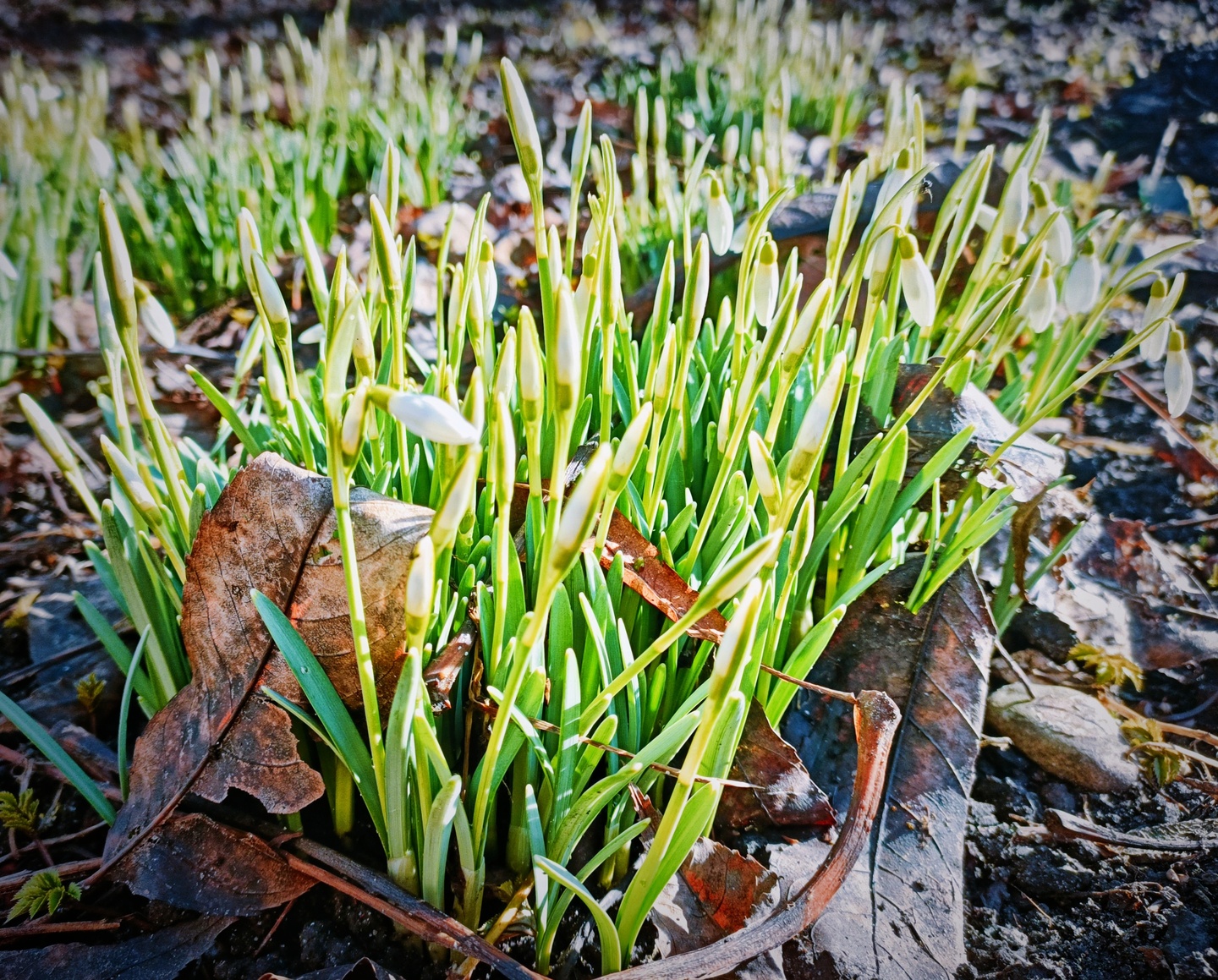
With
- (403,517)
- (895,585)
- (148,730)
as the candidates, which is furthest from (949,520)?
Result: (148,730)

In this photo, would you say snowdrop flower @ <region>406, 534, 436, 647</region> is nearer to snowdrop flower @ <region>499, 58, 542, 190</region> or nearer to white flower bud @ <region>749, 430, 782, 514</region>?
white flower bud @ <region>749, 430, 782, 514</region>

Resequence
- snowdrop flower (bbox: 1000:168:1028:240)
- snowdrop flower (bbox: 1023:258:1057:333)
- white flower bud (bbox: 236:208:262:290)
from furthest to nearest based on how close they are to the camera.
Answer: snowdrop flower (bbox: 1023:258:1057:333), snowdrop flower (bbox: 1000:168:1028:240), white flower bud (bbox: 236:208:262:290)

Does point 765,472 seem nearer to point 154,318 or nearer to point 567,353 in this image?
point 567,353

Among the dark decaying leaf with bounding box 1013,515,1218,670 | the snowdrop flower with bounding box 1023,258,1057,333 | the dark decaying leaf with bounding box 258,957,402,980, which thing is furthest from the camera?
the dark decaying leaf with bounding box 1013,515,1218,670

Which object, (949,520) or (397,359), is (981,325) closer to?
(949,520)

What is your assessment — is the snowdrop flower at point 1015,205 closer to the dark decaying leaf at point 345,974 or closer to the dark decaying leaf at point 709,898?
the dark decaying leaf at point 709,898

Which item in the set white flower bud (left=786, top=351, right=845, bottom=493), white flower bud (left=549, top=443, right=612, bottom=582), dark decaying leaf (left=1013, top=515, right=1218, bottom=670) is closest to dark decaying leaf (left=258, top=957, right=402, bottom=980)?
white flower bud (left=549, top=443, right=612, bottom=582)

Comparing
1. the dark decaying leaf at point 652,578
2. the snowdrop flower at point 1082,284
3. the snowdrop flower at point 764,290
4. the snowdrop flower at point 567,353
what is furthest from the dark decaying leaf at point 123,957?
the snowdrop flower at point 1082,284
